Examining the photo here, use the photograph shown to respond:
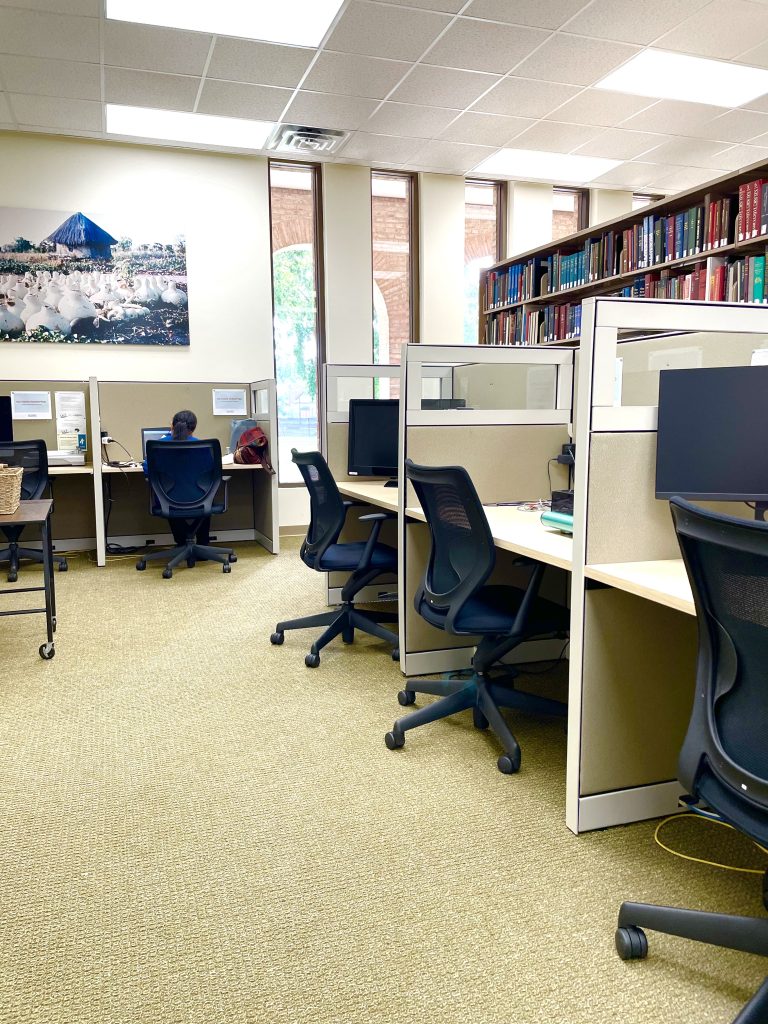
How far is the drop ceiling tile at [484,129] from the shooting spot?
4.96 m

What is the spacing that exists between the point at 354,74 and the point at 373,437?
2.26 metres

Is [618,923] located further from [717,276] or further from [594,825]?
[717,276]

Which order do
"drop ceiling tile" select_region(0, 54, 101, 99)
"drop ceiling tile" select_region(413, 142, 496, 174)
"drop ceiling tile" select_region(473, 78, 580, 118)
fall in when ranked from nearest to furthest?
1. "drop ceiling tile" select_region(0, 54, 101, 99)
2. "drop ceiling tile" select_region(473, 78, 580, 118)
3. "drop ceiling tile" select_region(413, 142, 496, 174)

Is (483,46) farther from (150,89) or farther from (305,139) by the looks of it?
(150,89)

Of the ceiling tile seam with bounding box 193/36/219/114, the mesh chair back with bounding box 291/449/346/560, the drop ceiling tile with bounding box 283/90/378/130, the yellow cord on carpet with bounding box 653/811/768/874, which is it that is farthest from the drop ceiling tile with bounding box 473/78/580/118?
the yellow cord on carpet with bounding box 653/811/768/874

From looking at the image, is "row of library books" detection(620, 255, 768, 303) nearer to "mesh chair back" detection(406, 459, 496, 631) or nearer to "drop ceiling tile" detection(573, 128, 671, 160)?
"drop ceiling tile" detection(573, 128, 671, 160)

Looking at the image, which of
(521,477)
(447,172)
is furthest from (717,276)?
(447,172)

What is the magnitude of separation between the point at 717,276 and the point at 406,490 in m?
2.40

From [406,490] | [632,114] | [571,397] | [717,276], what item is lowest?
[406,490]

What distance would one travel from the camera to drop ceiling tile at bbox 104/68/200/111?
426cm

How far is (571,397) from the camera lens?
9.51ft

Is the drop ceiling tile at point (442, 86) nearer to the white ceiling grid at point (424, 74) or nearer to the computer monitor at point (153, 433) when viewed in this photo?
the white ceiling grid at point (424, 74)

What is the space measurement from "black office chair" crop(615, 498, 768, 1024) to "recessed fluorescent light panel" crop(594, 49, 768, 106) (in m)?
4.00

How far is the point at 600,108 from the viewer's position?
478 cm
